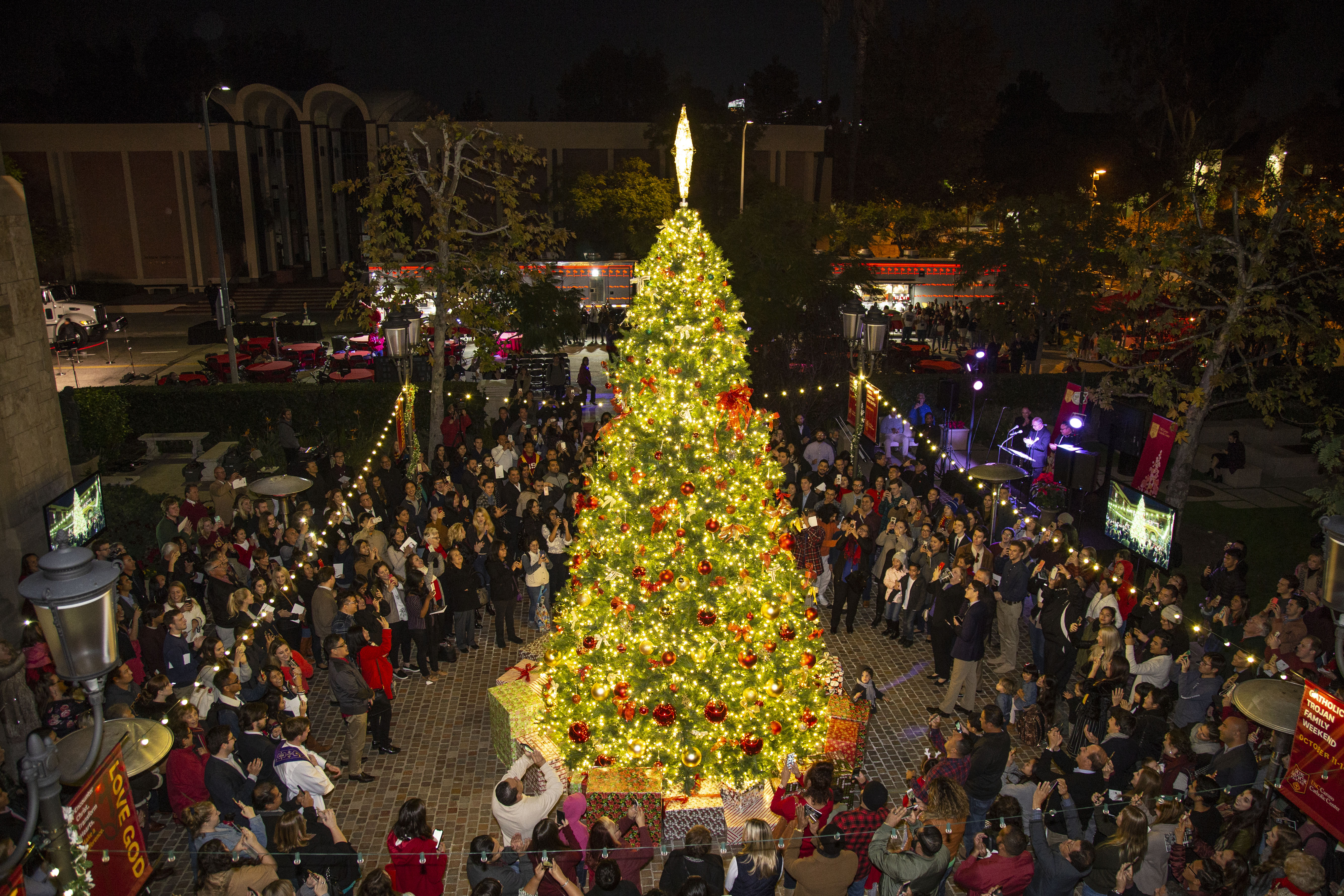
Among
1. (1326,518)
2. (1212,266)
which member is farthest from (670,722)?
(1212,266)

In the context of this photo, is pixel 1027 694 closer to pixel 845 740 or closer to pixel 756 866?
pixel 845 740

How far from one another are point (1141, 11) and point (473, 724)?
113ft

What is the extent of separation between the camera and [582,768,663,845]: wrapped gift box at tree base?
7.82m

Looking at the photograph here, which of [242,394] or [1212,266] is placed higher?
[1212,266]

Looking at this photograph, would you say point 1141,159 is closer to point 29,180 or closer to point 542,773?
point 542,773

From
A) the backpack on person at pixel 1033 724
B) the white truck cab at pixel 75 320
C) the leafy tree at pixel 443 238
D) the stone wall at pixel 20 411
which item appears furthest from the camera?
the white truck cab at pixel 75 320

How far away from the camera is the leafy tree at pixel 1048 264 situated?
87.2 feet

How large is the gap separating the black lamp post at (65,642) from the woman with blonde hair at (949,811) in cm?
558

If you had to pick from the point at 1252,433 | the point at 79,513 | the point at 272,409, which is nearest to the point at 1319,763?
the point at 79,513

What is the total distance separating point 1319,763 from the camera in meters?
6.46

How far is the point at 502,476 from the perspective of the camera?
1512 centimetres

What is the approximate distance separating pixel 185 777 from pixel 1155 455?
547 inches

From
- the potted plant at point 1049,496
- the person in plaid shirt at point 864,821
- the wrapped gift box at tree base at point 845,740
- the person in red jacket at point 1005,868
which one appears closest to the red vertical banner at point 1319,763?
the person in red jacket at point 1005,868

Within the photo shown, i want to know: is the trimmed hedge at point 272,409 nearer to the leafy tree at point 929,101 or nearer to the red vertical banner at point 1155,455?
the red vertical banner at point 1155,455
